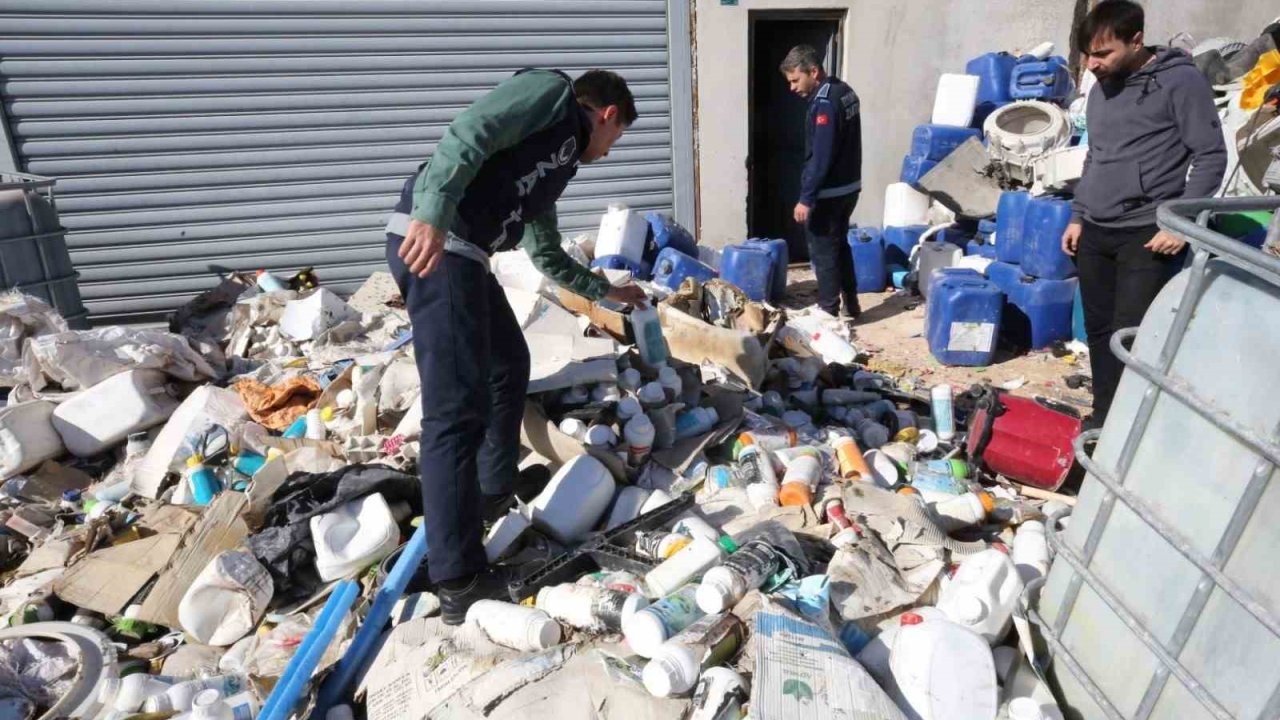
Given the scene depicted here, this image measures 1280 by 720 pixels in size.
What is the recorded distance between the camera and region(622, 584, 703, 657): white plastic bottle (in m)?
1.90

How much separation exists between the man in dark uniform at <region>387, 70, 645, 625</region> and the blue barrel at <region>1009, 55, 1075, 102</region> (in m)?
6.14

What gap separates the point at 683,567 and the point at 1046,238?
4.13 metres

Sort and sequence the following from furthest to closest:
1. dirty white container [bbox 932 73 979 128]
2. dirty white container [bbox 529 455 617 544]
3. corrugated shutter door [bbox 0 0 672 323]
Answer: dirty white container [bbox 932 73 979 128]
corrugated shutter door [bbox 0 0 672 323]
dirty white container [bbox 529 455 617 544]

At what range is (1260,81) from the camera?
5684 mm

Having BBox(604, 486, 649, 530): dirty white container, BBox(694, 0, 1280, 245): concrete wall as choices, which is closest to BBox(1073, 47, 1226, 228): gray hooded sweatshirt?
BBox(604, 486, 649, 530): dirty white container

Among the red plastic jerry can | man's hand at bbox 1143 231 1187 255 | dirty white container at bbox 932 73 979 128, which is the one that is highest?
man's hand at bbox 1143 231 1187 255

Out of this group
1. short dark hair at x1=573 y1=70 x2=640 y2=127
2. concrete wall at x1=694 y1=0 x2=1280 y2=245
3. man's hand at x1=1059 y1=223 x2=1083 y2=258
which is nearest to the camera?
short dark hair at x1=573 y1=70 x2=640 y2=127

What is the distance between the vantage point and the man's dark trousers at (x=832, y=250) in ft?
18.6

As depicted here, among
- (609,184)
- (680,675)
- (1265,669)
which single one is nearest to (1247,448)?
(1265,669)

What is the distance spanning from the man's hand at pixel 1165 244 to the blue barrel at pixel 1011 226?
2.54 meters

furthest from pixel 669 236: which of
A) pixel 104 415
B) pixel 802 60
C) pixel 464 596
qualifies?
pixel 464 596

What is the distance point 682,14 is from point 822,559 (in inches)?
227

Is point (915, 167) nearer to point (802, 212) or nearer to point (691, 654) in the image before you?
point (802, 212)

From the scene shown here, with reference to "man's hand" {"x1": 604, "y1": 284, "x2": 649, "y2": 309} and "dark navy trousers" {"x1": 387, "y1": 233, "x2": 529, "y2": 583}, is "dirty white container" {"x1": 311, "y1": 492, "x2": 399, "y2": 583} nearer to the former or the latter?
"dark navy trousers" {"x1": 387, "y1": 233, "x2": 529, "y2": 583}
